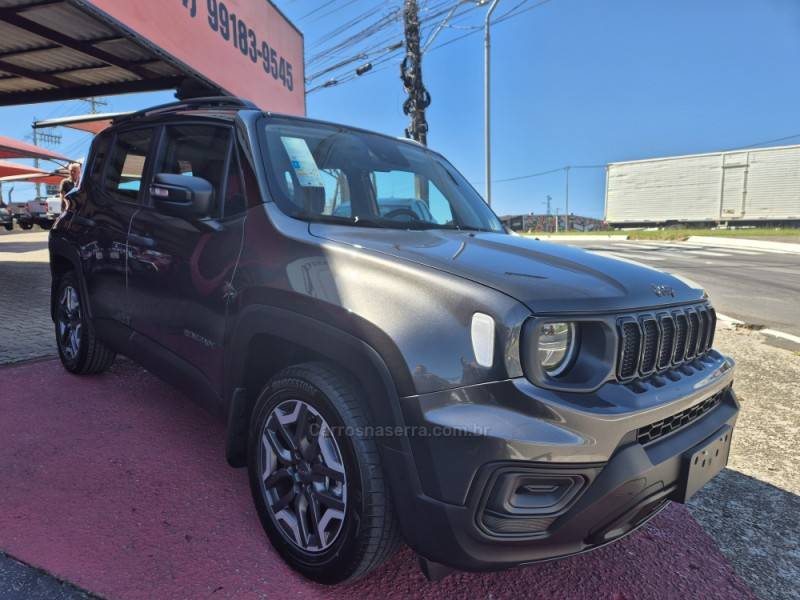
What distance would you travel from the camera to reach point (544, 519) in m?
1.53

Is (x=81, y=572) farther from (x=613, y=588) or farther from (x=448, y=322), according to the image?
(x=613, y=588)

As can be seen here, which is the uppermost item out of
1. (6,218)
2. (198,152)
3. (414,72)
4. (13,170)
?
(414,72)

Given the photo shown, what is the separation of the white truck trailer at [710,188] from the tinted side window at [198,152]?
40.8m

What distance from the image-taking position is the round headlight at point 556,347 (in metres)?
1.62

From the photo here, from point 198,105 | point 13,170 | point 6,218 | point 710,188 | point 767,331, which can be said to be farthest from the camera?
point 710,188

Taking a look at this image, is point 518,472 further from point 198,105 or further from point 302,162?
point 198,105

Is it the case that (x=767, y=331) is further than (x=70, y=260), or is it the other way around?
(x=767, y=331)

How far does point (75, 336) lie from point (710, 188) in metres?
41.1

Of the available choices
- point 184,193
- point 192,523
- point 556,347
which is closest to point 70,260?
point 184,193

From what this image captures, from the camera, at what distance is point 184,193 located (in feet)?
7.37

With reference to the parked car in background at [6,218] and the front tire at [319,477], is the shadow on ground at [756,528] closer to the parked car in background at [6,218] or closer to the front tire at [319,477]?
the front tire at [319,477]

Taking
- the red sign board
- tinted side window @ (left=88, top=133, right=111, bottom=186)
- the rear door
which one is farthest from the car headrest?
the red sign board

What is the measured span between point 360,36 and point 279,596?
18029mm

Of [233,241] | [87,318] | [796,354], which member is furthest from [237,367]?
[796,354]
